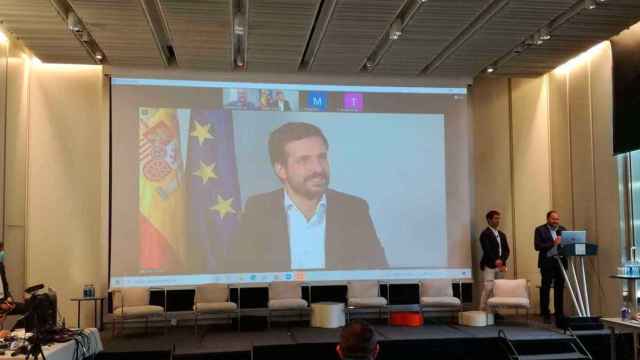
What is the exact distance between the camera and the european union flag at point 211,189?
8852 mm

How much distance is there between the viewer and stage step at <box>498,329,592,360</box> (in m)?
7.22

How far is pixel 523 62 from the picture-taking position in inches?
355

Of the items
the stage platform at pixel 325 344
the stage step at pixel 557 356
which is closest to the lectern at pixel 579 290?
the stage platform at pixel 325 344

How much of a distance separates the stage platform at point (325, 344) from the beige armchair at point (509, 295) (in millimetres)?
325

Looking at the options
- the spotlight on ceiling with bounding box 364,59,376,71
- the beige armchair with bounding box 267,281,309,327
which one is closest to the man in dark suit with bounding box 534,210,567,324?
the spotlight on ceiling with bounding box 364,59,376,71

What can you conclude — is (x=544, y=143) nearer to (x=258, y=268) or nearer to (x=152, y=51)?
(x=258, y=268)

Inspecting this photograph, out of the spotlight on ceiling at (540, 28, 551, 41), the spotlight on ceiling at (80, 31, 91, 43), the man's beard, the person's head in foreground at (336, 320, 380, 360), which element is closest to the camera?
the person's head in foreground at (336, 320, 380, 360)

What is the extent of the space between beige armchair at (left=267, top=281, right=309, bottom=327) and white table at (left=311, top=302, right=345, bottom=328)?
0.18 meters

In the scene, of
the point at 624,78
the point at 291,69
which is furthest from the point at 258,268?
the point at 624,78

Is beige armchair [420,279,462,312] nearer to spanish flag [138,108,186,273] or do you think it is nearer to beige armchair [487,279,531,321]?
beige armchair [487,279,531,321]

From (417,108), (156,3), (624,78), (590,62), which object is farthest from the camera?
(417,108)

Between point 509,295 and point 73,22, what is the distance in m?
6.36

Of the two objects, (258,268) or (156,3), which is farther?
(258,268)

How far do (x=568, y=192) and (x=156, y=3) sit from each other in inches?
245
